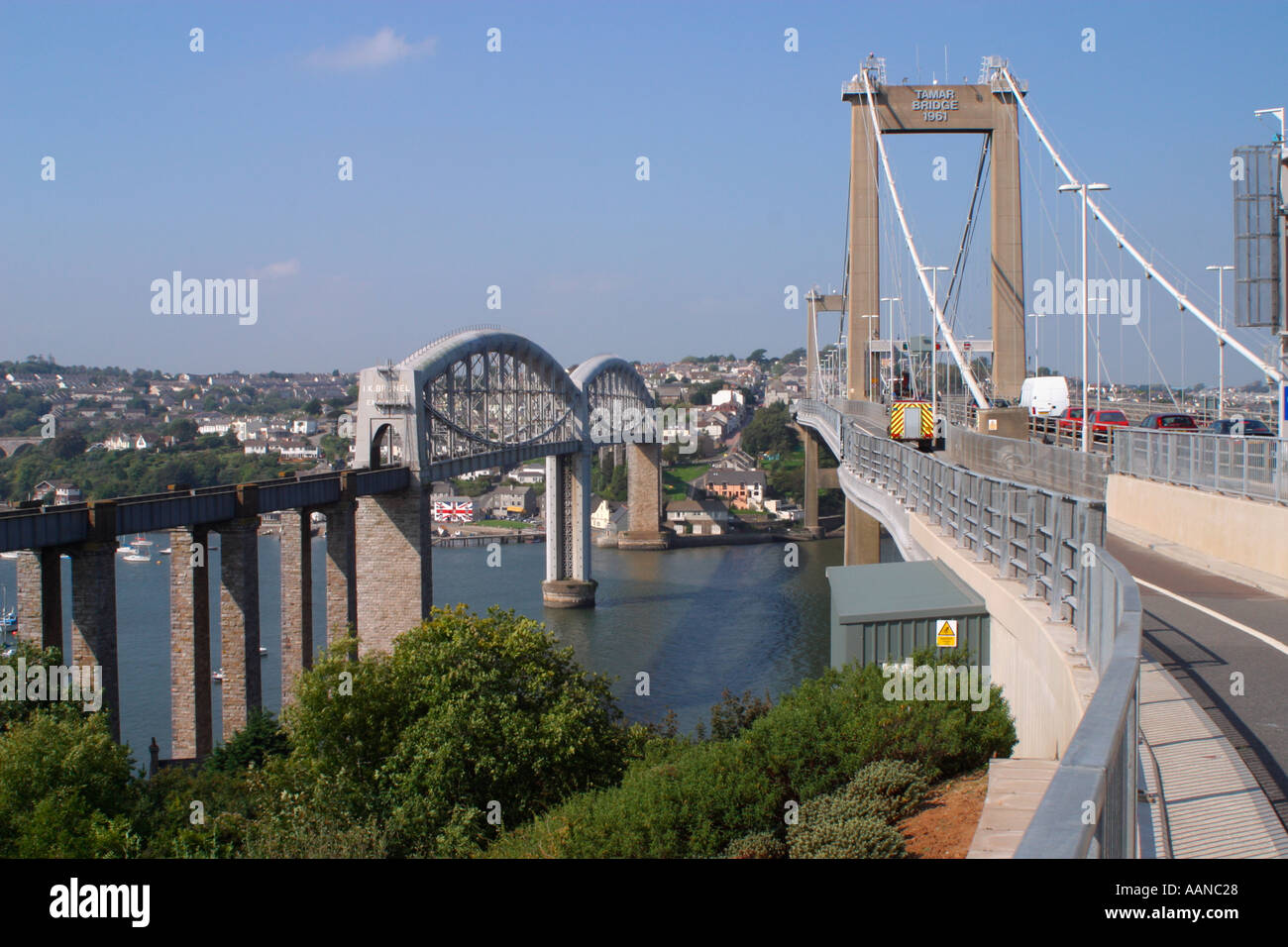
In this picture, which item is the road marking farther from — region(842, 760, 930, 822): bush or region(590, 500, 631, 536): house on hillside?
Answer: region(590, 500, 631, 536): house on hillside

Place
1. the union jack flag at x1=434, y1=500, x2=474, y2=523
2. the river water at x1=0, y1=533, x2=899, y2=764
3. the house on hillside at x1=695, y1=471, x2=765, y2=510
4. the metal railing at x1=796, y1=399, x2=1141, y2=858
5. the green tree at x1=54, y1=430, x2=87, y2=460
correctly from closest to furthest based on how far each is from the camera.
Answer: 1. the metal railing at x1=796, y1=399, x2=1141, y2=858
2. the river water at x1=0, y1=533, x2=899, y2=764
3. the green tree at x1=54, y1=430, x2=87, y2=460
4. the union jack flag at x1=434, y1=500, x2=474, y2=523
5. the house on hillside at x1=695, y1=471, x2=765, y2=510

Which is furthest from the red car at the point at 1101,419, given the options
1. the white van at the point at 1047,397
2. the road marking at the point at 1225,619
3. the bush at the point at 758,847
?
the bush at the point at 758,847

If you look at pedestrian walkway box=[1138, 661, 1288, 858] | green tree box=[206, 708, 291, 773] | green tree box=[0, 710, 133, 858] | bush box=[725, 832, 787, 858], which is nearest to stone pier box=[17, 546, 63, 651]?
green tree box=[206, 708, 291, 773]

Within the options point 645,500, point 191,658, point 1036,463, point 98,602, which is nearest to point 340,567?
point 191,658

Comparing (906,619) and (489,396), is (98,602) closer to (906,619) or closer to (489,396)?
(906,619)

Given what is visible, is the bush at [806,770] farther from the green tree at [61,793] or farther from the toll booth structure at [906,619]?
the green tree at [61,793]

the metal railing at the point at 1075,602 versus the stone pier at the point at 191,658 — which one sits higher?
the metal railing at the point at 1075,602
